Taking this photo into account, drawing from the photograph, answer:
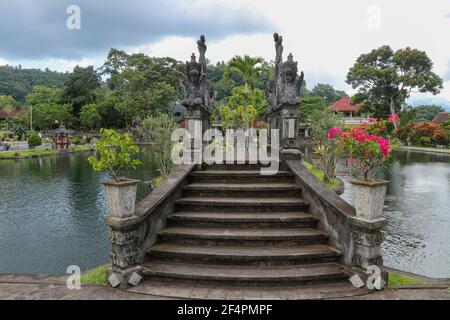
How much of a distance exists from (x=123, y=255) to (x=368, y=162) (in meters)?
3.54

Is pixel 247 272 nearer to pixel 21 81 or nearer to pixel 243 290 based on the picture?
pixel 243 290

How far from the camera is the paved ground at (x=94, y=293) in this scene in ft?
12.0

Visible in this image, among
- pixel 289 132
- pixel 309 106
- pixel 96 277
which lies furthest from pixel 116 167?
pixel 309 106

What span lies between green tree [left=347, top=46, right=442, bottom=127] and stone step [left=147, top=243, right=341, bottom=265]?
133ft

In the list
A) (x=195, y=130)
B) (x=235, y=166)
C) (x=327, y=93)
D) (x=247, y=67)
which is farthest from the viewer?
(x=327, y=93)

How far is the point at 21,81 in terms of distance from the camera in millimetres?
78375

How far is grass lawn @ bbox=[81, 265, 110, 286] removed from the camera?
404cm

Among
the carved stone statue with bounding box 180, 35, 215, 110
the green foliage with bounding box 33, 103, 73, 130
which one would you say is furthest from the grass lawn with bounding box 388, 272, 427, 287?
the green foliage with bounding box 33, 103, 73, 130

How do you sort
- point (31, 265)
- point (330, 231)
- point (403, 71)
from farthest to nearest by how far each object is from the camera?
point (403, 71)
point (31, 265)
point (330, 231)

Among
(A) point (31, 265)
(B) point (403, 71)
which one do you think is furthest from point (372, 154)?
(B) point (403, 71)
